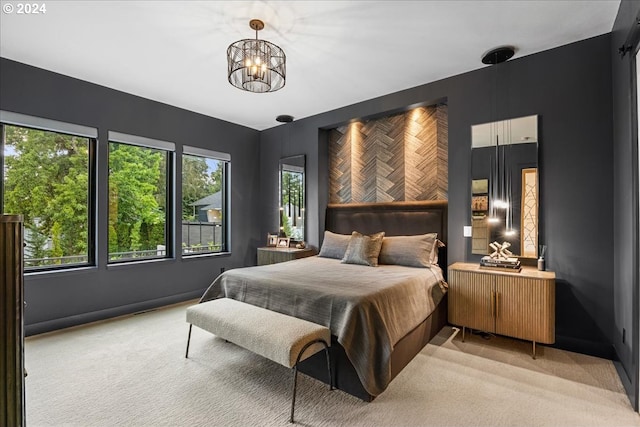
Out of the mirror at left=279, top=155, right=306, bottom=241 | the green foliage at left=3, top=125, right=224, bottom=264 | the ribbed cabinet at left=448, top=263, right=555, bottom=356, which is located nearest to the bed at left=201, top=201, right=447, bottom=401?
the ribbed cabinet at left=448, top=263, right=555, bottom=356

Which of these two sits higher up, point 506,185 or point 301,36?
point 301,36

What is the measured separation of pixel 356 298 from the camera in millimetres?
2246

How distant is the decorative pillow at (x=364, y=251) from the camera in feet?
12.0

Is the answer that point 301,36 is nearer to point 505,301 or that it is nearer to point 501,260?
point 501,260

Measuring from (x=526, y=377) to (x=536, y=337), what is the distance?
1.41 ft

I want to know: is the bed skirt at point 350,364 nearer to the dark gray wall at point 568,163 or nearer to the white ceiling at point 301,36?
the dark gray wall at point 568,163

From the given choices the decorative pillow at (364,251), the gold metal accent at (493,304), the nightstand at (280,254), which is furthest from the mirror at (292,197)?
the gold metal accent at (493,304)

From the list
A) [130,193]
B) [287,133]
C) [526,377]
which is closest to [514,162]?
[526,377]

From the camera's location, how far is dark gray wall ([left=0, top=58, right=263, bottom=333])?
331cm

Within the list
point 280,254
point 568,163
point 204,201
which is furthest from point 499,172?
point 204,201

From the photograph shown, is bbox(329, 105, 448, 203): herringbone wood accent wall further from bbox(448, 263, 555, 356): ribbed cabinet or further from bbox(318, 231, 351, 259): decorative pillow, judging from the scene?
bbox(448, 263, 555, 356): ribbed cabinet

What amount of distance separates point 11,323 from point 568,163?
388 centimetres

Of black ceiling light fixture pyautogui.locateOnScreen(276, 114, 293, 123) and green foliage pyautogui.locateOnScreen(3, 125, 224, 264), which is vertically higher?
black ceiling light fixture pyautogui.locateOnScreen(276, 114, 293, 123)

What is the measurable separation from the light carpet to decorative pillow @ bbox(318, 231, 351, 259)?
1.55m
